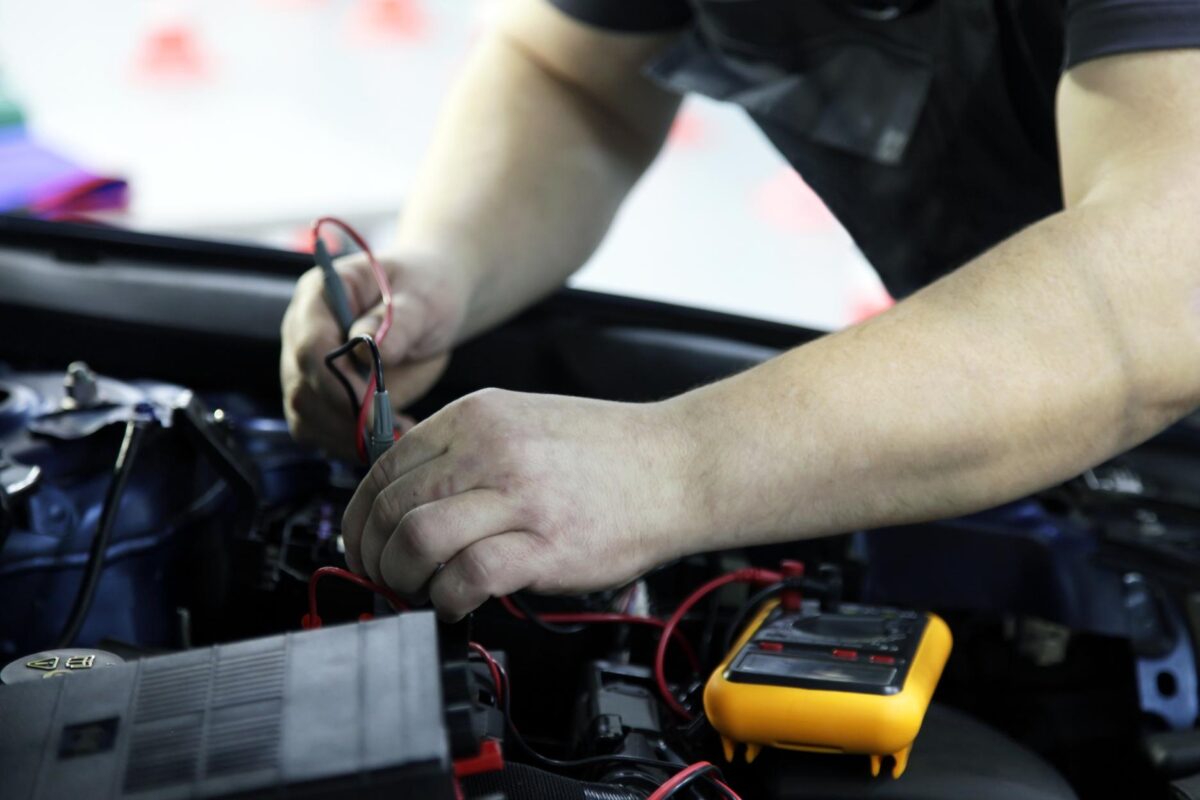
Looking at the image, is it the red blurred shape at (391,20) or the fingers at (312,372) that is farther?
the red blurred shape at (391,20)

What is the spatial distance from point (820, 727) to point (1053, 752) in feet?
1.16

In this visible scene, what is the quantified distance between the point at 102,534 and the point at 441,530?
29 cm

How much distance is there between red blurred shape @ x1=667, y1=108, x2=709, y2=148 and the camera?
12.2ft

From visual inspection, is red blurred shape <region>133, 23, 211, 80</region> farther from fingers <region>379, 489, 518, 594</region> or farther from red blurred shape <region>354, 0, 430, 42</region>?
fingers <region>379, 489, 518, 594</region>

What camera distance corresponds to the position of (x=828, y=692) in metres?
0.70

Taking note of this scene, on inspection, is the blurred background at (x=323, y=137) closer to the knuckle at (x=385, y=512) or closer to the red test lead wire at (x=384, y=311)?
the red test lead wire at (x=384, y=311)

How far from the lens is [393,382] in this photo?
106 centimetres

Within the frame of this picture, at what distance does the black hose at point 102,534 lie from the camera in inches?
30.7

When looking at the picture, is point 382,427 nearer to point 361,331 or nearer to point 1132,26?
point 361,331

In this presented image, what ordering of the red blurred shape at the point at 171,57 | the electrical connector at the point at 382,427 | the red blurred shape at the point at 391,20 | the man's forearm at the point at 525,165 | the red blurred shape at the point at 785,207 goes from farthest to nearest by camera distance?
the red blurred shape at the point at 391,20 < the red blurred shape at the point at 171,57 < the red blurred shape at the point at 785,207 < the man's forearm at the point at 525,165 < the electrical connector at the point at 382,427

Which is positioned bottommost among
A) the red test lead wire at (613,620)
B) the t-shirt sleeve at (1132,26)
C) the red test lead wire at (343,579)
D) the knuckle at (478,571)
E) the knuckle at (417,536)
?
the red test lead wire at (613,620)

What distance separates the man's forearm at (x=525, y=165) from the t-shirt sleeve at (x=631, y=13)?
17mm

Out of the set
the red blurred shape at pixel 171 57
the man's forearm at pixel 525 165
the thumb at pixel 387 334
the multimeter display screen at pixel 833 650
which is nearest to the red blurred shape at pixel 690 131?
the red blurred shape at pixel 171 57

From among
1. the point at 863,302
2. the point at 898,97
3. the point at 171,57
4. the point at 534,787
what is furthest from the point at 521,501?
the point at 171,57
